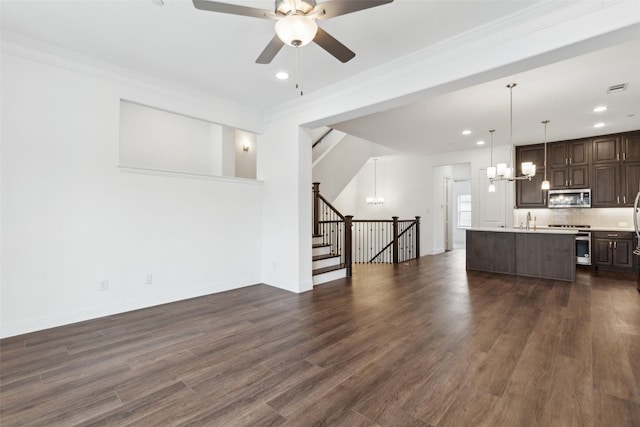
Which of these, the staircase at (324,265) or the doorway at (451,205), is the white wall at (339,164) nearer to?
the staircase at (324,265)

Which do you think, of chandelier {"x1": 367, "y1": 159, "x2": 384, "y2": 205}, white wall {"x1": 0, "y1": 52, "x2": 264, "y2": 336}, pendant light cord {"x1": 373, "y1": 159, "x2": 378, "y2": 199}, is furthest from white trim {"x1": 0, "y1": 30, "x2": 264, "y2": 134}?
pendant light cord {"x1": 373, "y1": 159, "x2": 378, "y2": 199}

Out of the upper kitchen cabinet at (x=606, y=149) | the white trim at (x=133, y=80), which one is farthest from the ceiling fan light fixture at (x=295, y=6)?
the upper kitchen cabinet at (x=606, y=149)

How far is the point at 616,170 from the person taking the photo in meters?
6.37

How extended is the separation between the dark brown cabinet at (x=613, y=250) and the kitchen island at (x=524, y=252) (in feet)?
4.23

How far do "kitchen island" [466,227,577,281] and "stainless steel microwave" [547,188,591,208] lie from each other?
157 cm

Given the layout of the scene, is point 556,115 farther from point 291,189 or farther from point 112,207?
point 112,207

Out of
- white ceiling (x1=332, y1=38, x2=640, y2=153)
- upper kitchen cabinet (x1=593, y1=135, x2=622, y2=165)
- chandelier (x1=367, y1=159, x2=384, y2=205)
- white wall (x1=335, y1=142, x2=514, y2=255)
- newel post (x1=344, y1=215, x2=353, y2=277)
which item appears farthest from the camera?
chandelier (x1=367, y1=159, x2=384, y2=205)

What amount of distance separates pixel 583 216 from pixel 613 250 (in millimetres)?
1124

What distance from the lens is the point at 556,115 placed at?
5.22 m

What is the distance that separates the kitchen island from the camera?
17.4 feet

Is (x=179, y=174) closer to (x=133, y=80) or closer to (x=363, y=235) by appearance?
(x=133, y=80)

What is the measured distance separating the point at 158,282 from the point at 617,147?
927cm

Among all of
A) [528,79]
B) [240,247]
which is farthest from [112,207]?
[528,79]

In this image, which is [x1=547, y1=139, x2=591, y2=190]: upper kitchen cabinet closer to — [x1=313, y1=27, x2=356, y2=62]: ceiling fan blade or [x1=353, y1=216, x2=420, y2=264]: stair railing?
[x1=353, y1=216, x2=420, y2=264]: stair railing
